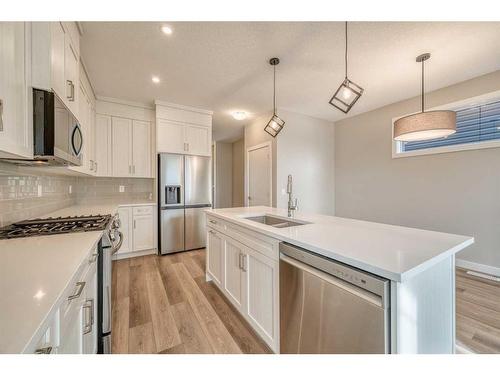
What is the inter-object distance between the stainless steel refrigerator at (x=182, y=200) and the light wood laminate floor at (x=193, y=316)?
0.84 meters

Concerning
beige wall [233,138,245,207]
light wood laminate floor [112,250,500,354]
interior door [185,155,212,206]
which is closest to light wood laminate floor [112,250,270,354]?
light wood laminate floor [112,250,500,354]

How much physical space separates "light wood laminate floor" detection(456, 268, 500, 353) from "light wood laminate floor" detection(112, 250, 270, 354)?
1600 mm

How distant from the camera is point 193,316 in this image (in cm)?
189

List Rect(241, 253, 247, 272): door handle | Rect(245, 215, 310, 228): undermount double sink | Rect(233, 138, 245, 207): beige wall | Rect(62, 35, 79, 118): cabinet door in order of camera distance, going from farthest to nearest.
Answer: Rect(233, 138, 245, 207): beige wall
Rect(245, 215, 310, 228): undermount double sink
Rect(241, 253, 247, 272): door handle
Rect(62, 35, 79, 118): cabinet door

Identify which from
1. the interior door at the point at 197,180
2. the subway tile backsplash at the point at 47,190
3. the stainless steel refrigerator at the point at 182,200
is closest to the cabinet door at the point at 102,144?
the subway tile backsplash at the point at 47,190

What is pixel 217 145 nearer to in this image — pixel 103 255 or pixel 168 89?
pixel 168 89

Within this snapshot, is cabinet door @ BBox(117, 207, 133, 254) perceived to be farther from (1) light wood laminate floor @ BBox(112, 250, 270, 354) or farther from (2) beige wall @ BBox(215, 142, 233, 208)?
(2) beige wall @ BBox(215, 142, 233, 208)

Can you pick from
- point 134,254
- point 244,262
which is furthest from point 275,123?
point 134,254

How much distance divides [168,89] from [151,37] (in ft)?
3.76

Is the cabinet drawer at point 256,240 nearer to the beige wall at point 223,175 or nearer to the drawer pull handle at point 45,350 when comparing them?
the drawer pull handle at point 45,350

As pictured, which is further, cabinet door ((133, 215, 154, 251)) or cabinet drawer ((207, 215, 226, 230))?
cabinet door ((133, 215, 154, 251))

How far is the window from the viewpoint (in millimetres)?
2660

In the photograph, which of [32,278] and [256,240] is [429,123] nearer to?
[256,240]
